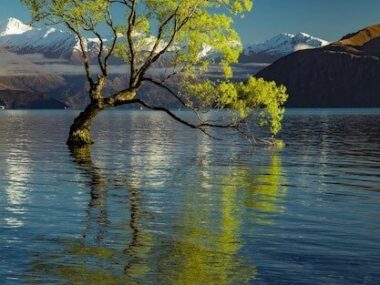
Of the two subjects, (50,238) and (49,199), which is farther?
(49,199)

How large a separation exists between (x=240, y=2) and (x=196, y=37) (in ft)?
17.7

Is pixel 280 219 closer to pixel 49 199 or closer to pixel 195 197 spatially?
pixel 195 197

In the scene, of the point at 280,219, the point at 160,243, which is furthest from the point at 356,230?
the point at 160,243

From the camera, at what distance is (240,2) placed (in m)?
56.3

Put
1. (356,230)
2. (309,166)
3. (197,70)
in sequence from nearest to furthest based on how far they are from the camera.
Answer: (356,230)
(309,166)
(197,70)

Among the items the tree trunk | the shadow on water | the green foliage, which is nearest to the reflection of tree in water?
the shadow on water

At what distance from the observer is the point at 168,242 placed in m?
21.7

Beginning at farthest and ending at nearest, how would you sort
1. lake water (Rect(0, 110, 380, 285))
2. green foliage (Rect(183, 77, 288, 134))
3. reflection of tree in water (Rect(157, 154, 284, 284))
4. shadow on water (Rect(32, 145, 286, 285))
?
green foliage (Rect(183, 77, 288, 134)) → lake water (Rect(0, 110, 380, 285)) → reflection of tree in water (Rect(157, 154, 284, 284)) → shadow on water (Rect(32, 145, 286, 285))

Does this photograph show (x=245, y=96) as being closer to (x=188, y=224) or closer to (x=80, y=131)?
(x=80, y=131)

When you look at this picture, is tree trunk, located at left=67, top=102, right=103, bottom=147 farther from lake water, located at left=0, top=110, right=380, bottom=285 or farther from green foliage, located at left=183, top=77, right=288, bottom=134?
lake water, located at left=0, top=110, right=380, bottom=285

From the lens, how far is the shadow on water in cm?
1756

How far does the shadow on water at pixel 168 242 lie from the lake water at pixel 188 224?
0.04 metres

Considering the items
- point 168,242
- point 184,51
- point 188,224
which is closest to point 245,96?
point 184,51

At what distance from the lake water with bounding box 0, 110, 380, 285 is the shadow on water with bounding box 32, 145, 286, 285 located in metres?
0.04
